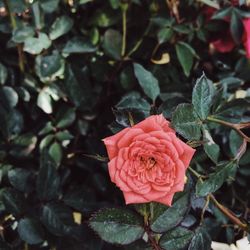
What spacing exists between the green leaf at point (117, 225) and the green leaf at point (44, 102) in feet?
1.09

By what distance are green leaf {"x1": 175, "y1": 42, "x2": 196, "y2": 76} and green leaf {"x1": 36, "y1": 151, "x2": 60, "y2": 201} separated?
1.10 feet

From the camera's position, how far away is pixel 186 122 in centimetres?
77

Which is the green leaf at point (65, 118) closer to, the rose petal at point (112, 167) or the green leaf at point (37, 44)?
the green leaf at point (37, 44)

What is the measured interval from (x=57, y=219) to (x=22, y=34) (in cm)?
36

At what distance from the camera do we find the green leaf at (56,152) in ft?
3.51

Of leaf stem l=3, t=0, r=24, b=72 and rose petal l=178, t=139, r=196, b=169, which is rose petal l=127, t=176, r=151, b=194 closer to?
rose petal l=178, t=139, r=196, b=169


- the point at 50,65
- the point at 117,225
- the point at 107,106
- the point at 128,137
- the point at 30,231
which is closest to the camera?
the point at 128,137

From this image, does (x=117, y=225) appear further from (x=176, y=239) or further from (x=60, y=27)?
(x=60, y=27)

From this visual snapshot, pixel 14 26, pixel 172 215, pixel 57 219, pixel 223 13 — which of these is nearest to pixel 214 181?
pixel 172 215

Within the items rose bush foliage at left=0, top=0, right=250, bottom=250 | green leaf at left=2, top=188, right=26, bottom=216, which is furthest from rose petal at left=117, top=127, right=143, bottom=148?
green leaf at left=2, top=188, right=26, bottom=216

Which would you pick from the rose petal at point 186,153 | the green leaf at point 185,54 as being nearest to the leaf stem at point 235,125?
the rose petal at point 186,153

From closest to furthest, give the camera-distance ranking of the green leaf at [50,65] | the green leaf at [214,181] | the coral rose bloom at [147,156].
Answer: the coral rose bloom at [147,156], the green leaf at [214,181], the green leaf at [50,65]

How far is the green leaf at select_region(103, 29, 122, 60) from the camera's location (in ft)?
3.61

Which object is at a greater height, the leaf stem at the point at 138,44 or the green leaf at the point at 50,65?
the green leaf at the point at 50,65
